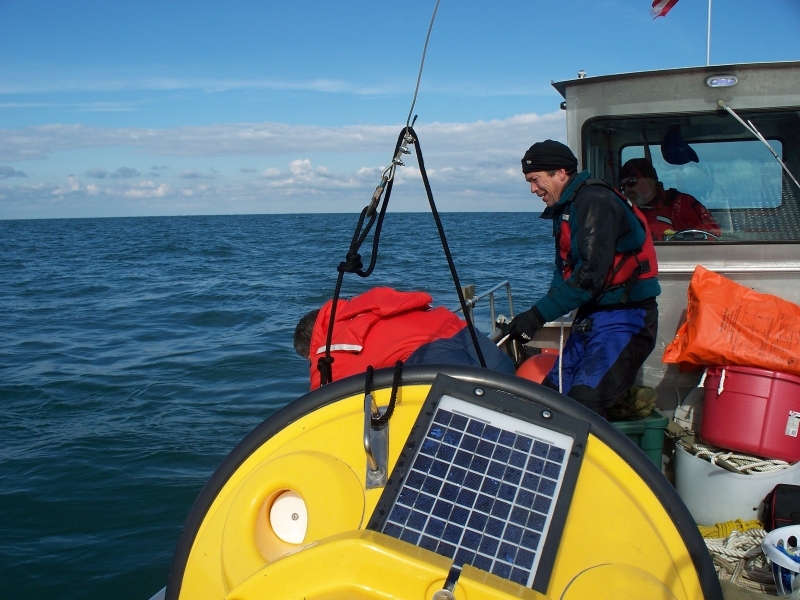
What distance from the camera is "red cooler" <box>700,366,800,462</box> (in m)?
3.35

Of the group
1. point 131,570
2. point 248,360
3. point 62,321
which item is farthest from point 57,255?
point 131,570

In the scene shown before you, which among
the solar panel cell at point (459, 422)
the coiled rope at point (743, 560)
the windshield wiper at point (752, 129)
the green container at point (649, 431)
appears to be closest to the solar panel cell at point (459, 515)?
the solar panel cell at point (459, 422)

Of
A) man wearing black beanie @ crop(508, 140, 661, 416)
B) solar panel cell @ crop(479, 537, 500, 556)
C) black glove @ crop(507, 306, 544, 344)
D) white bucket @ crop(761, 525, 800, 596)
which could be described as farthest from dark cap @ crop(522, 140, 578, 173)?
solar panel cell @ crop(479, 537, 500, 556)

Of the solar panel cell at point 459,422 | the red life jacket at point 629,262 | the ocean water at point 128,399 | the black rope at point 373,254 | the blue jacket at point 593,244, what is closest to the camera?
the solar panel cell at point 459,422

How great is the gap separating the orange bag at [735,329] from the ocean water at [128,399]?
4030 mm

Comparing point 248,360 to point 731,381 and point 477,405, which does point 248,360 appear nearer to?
point 731,381

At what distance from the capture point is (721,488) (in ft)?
11.1

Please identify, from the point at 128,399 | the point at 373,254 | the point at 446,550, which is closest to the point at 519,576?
the point at 446,550

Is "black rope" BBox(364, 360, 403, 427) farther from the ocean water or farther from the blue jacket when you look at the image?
the ocean water

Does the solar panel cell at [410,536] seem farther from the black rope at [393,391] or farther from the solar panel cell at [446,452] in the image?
the black rope at [393,391]

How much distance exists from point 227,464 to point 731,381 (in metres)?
A: 2.79

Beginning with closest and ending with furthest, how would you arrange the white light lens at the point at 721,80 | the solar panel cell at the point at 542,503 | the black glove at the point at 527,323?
the solar panel cell at the point at 542,503 → the black glove at the point at 527,323 → the white light lens at the point at 721,80

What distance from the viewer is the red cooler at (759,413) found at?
11.0 ft

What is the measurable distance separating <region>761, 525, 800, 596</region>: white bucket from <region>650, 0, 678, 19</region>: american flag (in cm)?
367
